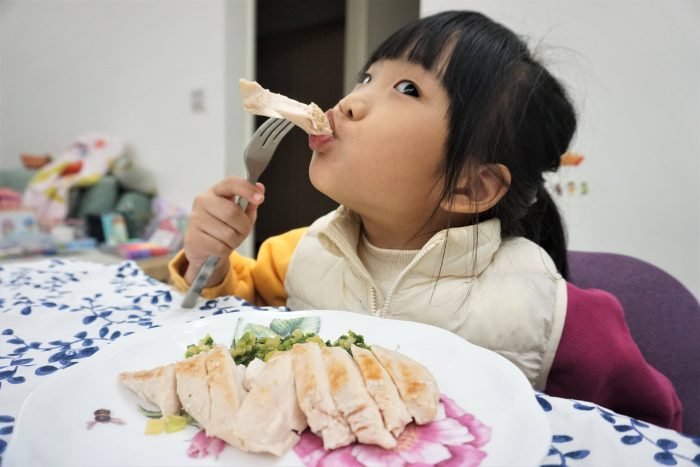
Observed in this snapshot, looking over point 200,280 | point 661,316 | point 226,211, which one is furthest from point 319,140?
point 661,316

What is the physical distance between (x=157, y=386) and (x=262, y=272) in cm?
56

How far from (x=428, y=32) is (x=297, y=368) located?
566 mm

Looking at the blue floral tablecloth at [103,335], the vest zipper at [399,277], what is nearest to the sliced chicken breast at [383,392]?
the blue floral tablecloth at [103,335]

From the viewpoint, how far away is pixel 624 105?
1.27m

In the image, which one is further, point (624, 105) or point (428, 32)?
point (624, 105)

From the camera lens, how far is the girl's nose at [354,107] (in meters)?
0.68

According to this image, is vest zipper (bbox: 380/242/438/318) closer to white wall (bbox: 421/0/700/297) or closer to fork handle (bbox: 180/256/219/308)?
fork handle (bbox: 180/256/219/308)

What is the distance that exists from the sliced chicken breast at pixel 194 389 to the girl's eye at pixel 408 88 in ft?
1.59

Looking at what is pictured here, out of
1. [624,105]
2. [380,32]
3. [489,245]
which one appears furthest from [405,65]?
[380,32]

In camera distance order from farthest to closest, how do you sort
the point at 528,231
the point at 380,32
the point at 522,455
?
the point at 380,32, the point at 528,231, the point at 522,455

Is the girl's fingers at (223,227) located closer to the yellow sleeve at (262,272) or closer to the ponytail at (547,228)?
the yellow sleeve at (262,272)

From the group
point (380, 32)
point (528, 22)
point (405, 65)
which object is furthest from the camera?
point (380, 32)

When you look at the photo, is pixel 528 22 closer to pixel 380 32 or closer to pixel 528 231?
pixel 528 231

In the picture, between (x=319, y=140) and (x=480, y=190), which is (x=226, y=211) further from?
(x=480, y=190)
